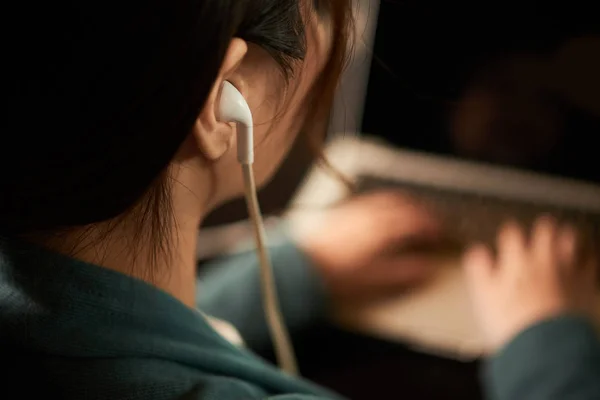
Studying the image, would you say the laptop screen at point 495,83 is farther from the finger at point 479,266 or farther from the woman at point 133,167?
the woman at point 133,167

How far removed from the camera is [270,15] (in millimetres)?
344

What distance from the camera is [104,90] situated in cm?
30

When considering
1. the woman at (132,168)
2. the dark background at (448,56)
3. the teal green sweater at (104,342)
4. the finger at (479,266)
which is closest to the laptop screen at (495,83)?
the dark background at (448,56)

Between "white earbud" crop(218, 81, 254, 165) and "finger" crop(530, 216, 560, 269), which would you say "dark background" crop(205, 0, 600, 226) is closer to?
"finger" crop(530, 216, 560, 269)

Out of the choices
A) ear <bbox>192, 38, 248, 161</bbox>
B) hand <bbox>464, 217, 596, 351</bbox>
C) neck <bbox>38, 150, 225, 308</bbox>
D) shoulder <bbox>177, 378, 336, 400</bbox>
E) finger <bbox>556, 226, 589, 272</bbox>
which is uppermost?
ear <bbox>192, 38, 248, 161</bbox>

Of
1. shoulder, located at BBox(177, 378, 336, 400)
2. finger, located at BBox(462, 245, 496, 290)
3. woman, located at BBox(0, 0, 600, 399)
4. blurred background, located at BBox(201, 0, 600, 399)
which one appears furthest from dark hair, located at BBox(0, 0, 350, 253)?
finger, located at BBox(462, 245, 496, 290)

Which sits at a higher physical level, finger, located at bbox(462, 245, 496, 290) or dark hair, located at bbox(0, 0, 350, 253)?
dark hair, located at bbox(0, 0, 350, 253)

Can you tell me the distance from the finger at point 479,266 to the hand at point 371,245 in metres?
0.04

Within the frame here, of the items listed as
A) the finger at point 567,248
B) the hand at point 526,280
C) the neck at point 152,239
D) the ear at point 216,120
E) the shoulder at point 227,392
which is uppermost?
the ear at point 216,120

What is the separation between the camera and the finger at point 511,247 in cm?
75

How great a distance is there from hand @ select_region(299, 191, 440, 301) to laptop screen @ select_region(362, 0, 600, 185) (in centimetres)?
9

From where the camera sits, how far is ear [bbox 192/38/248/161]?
33 cm

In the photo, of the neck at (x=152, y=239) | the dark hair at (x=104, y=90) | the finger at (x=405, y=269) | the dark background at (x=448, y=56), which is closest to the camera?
the dark hair at (x=104, y=90)

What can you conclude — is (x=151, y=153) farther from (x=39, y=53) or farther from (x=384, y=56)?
(x=384, y=56)
